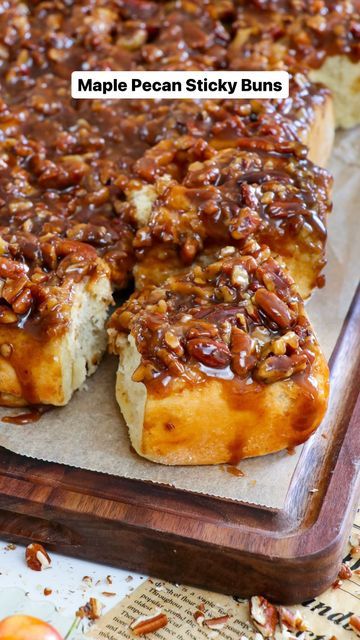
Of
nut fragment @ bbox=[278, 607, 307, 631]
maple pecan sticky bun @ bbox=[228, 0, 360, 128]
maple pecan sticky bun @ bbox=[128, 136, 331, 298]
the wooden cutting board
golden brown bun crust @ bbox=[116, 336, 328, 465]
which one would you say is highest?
maple pecan sticky bun @ bbox=[228, 0, 360, 128]

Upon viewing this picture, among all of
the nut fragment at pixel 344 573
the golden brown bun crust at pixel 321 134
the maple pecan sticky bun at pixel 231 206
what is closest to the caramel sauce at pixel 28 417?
the maple pecan sticky bun at pixel 231 206

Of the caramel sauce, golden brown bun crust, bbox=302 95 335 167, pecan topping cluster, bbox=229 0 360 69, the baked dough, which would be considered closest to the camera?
the baked dough

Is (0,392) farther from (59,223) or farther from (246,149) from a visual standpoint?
(246,149)

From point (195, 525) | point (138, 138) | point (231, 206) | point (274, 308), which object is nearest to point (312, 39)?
point (138, 138)

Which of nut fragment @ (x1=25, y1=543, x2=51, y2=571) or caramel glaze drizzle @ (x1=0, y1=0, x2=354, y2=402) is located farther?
caramel glaze drizzle @ (x1=0, y1=0, x2=354, y2=402)

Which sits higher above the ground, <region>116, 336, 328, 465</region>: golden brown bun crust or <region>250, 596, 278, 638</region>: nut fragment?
<region>116, 336, 328, 465</region>: golden brown bun crust

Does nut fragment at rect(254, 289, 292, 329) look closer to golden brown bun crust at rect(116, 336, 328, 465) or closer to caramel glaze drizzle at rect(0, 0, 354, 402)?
golden brown bun crust at rect(116, 336, 328, 465)

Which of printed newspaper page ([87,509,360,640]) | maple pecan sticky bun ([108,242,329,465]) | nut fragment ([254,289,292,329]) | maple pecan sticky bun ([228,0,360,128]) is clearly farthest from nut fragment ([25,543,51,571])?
maple pecan sticky bun ([228,0,360,128])
